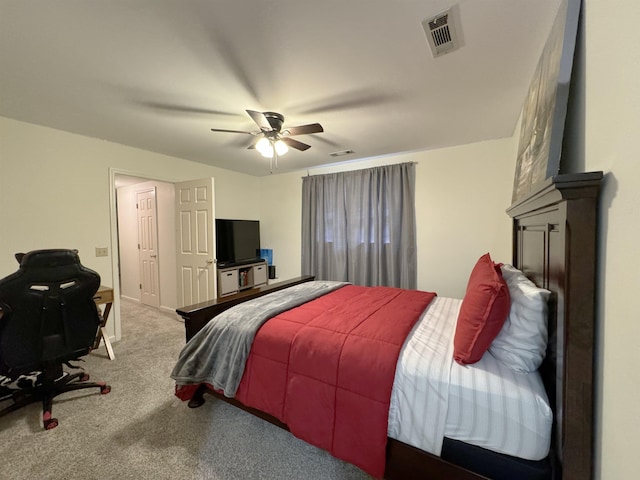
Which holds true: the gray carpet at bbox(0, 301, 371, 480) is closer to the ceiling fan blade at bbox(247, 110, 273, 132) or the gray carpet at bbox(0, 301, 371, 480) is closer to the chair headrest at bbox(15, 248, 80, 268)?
the chair headrest at bbox(15, 248, 80, 268)

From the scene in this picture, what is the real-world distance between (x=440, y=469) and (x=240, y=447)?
3.75 ft

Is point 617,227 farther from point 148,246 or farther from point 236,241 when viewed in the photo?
point 148,246

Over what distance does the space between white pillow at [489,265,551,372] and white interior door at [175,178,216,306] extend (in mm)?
3263

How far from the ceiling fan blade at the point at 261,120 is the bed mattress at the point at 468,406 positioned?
1.92 m

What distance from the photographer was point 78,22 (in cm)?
133

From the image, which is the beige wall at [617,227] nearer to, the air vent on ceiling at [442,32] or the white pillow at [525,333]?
the white pillow at [525,333]

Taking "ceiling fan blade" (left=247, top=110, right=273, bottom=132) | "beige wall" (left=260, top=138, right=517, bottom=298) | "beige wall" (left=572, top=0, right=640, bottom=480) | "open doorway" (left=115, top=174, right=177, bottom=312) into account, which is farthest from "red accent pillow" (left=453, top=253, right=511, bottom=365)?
"open doorway" (left=115, top=174, right=177, bottom=312)

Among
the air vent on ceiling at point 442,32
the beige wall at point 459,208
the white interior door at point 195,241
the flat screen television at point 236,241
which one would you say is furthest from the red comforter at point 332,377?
the flat screen television at point 236,241

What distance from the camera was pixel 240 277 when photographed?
431cm

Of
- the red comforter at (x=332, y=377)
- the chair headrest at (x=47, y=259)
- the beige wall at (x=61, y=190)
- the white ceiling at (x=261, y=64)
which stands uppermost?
the white ceiling at (x=261, y=64)

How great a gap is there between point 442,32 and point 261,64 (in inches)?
43.5

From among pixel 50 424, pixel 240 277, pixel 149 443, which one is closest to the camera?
pixel 149 443

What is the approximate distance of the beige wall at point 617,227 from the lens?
2.19ft

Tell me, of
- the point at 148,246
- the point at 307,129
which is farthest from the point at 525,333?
the point at 148,246
